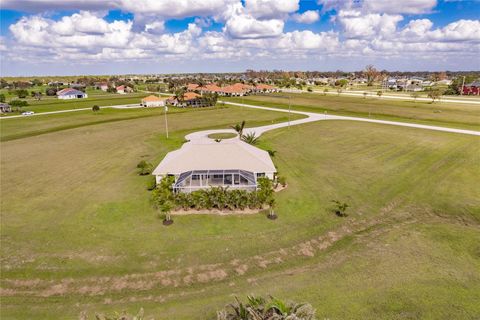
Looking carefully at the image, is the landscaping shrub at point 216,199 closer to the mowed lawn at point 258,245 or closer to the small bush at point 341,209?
the mowed lawn at point 258,245

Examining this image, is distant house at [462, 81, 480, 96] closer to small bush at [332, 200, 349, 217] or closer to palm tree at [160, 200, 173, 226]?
small bush at [332, 200, 349, 217]

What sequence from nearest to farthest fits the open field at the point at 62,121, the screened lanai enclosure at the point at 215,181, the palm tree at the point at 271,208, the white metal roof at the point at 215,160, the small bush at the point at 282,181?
1. the palm tree at the point at 271,208
2. the screened lanai enclosure at the point at 215,181
3. the white metal roof at the point at 215,160
4. the small bush at the point at 282,181
5. the open field at the point at 62,121

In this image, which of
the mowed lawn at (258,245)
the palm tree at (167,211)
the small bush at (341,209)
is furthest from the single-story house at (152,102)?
the small bush at (341,209)

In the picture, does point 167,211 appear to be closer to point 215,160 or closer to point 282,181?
point 215,160

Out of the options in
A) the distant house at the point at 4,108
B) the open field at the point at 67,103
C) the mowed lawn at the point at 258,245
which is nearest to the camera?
the mowed lawn at the point at 258,245

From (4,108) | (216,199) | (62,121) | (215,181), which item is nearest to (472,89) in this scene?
(215,181)

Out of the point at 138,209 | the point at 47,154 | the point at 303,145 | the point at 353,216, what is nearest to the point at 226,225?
the point at 138,209

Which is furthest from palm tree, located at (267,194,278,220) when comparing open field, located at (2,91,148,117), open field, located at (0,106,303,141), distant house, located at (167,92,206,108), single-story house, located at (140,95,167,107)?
open field, located at (2,91,148,117)
